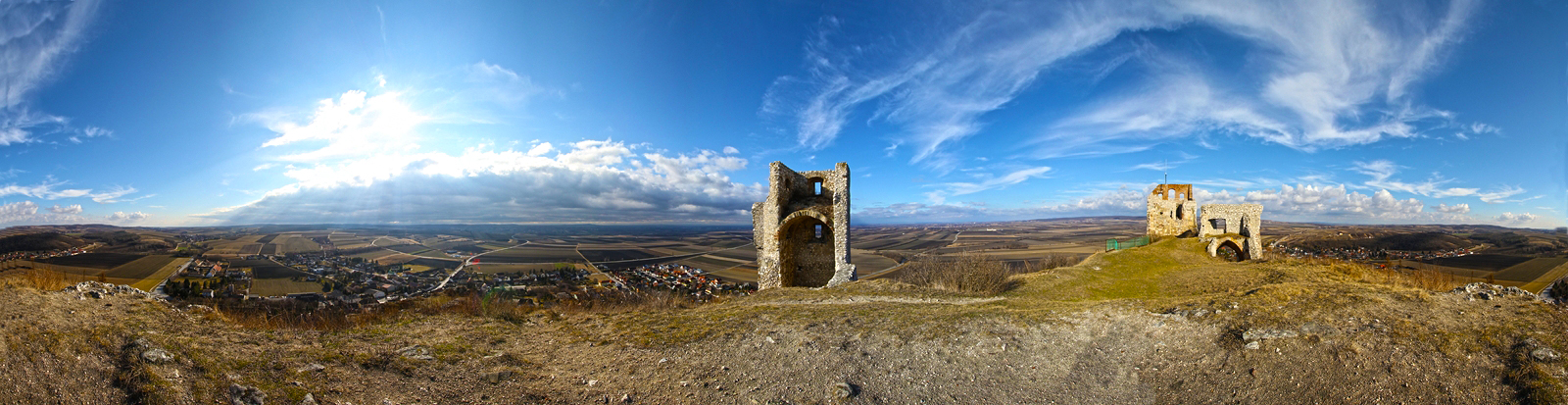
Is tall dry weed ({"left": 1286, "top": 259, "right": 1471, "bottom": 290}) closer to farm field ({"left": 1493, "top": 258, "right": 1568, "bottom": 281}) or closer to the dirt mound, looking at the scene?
farm field ({"left": 1493, "top": 258, "right": 1568, "bottom": 281})

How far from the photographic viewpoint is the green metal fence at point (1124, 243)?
70.8ft

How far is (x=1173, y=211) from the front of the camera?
2336cm

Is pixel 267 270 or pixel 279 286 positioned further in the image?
pixel 267 270

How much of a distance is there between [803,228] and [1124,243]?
15.6 metres

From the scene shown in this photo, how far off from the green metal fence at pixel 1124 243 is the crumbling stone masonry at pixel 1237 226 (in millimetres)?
2191

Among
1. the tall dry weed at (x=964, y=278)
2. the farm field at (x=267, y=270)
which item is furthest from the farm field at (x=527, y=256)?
the tall dry weed at (x=964, y=278)

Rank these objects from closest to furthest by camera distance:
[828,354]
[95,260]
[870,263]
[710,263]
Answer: [828,354] < [95,260] < [710,263] < [870,263]

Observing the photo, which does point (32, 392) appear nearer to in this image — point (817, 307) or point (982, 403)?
point (982, 403)

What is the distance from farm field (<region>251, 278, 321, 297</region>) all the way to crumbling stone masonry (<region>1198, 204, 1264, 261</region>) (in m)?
34.0

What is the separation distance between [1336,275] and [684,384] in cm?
1636

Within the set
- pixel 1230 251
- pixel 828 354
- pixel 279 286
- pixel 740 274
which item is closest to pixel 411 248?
pixel 279 286

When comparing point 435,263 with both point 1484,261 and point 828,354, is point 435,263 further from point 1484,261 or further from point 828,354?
point 1484,261

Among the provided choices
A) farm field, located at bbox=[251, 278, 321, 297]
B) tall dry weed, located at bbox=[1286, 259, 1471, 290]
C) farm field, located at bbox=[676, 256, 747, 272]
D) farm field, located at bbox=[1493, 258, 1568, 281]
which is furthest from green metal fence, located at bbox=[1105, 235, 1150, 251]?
farm field, located at bbox=[251, 278, 321, 297]

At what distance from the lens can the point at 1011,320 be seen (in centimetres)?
794
